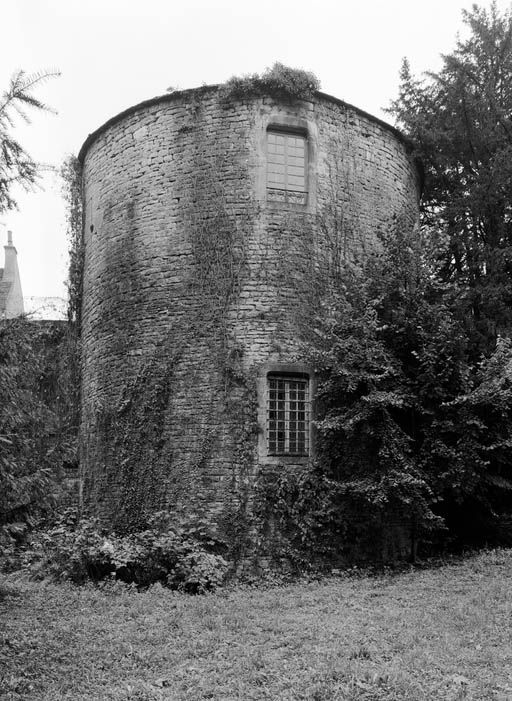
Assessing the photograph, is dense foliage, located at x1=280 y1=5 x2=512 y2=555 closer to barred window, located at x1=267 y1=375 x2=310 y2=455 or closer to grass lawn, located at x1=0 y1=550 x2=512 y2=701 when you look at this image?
barred window, located at x1=267 y1=375 x2=310 y2=455

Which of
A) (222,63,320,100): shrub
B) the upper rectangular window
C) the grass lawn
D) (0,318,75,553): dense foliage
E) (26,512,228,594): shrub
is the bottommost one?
the grass lawn

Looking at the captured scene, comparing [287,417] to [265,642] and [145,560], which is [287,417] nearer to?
[145,560]

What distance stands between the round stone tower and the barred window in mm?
24

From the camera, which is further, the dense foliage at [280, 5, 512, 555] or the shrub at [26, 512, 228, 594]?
the dense foliage at [280, 5, 512, 555]

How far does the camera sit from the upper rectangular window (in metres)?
12.5

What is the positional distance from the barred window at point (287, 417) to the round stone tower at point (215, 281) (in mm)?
24

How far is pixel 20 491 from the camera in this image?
7164mm

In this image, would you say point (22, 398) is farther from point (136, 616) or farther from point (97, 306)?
point (97, 306)

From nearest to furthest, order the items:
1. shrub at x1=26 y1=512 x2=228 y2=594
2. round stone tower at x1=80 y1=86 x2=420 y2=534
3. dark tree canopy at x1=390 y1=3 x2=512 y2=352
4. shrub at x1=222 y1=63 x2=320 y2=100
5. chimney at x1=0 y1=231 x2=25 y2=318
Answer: shrub at x1=26 y1=512 x2=228 y2=594, round stone tower at x1=80 y1=86 x2=420 y2=534, shrub at x1=222 y1=63 x2=320 y2=100, dark tree canopy at x1=390 y1=3 x2=512 y2=352, chimney at x1=0 y1=231 x2=25 y2=318

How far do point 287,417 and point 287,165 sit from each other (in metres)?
→ 4.61

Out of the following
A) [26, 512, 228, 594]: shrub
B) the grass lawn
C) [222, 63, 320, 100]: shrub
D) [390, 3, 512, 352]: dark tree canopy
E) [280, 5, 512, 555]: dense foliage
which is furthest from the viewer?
[390, 3, 512, 352]: dark tree canopy

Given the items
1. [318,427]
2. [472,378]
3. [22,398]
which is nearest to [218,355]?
[318,427]

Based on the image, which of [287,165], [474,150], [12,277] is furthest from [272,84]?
[12,277]

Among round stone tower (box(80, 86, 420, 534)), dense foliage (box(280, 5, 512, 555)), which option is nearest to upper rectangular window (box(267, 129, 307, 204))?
round stone tower (box(80, 86, 420, 534))
